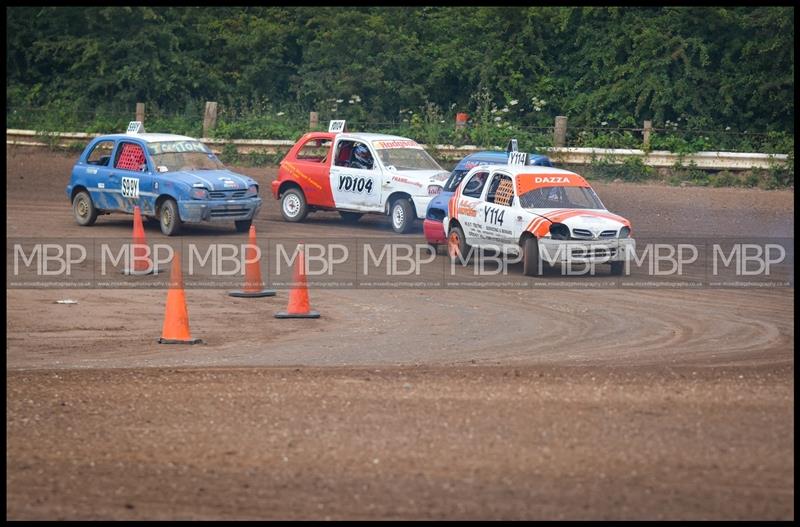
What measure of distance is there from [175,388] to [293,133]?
24340 millimetres

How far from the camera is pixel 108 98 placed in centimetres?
3919

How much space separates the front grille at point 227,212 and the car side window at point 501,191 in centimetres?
530

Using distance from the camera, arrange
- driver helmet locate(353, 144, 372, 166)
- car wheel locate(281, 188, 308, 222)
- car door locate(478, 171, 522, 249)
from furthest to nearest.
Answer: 1. car wheel locate(281, 188, 308, 222)
2. driver helmet locate(353, 144, 372, 166)
3. car door locate(478, 171, 522, 249)

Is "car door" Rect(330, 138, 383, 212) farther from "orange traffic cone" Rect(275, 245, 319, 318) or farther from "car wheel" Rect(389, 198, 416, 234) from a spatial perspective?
"orange traffic cone" Rect(275, 245, 319, 318)

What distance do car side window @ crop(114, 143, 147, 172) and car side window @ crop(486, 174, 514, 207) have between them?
268 inches

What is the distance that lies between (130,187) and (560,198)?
8.04 metres

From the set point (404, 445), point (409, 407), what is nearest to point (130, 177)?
point (409, 407)

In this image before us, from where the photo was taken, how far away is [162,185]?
2134 centimetres

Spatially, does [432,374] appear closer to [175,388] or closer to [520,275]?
[175,388]

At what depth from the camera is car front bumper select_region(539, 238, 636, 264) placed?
16.7 meters

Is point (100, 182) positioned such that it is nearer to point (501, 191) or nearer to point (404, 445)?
point (501, 191)

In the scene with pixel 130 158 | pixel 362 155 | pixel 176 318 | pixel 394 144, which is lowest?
pixel 176 318

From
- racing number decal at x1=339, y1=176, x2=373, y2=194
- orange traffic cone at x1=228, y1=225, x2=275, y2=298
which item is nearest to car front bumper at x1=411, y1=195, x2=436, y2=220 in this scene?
racing number decal at x1=339, y1=176, x2=373, y2=194

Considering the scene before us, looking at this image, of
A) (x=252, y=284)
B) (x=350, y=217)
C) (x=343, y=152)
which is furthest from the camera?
(x=350, y=217)
